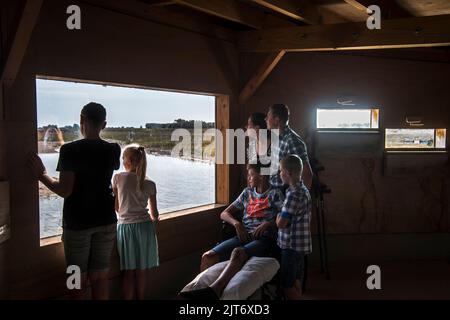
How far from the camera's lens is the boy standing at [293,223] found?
2816 mm

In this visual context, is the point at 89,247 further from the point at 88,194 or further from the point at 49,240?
the point at 49,240

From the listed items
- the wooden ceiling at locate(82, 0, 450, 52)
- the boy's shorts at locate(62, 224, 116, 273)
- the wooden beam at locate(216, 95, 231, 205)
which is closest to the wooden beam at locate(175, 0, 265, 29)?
the wooden ceiling at locate(82, 0, 450, 52)

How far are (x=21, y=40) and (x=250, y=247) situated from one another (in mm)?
1935

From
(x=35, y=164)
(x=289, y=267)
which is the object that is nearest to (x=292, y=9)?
(x=289, y=267)

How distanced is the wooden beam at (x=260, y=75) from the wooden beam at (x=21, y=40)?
233 cm

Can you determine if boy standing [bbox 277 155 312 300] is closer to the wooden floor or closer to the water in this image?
the wooden floor

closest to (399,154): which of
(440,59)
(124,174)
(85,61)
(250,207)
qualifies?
(440,59)

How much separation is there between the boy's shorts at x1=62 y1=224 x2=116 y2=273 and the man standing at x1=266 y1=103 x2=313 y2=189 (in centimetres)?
133

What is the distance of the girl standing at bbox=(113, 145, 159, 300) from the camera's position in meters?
3.00

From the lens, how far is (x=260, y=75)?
4184mm

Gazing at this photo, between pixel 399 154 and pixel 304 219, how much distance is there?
2404mm

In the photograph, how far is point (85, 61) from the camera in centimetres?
288

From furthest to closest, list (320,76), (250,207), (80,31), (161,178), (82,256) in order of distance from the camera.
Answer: (320,76)
(161,178)
(250,207)
(80,31)
(82,256)

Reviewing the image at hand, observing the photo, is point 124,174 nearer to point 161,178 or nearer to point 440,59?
point 161,178
